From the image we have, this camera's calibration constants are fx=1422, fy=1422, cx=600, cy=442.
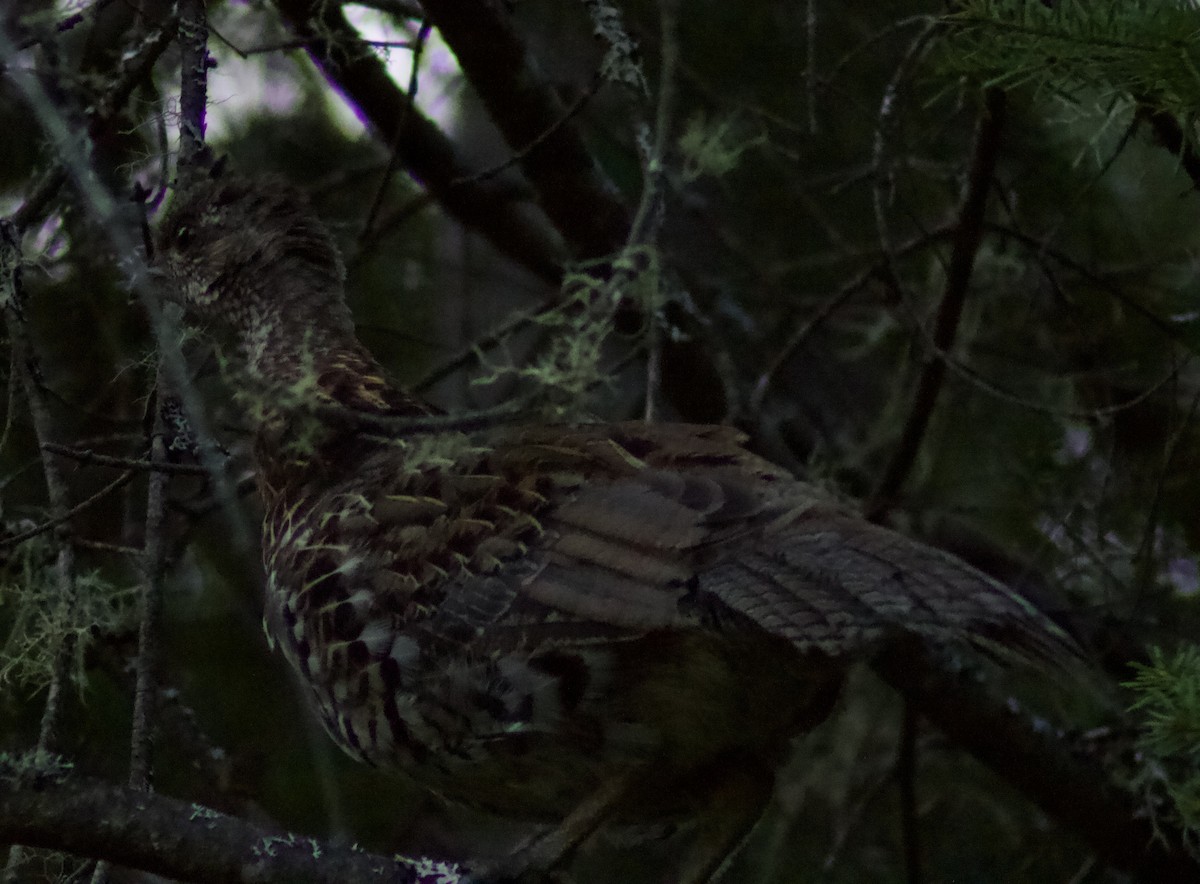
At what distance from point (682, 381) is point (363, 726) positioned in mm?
1518

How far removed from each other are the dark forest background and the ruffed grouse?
205mm

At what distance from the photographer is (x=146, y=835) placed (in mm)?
1911

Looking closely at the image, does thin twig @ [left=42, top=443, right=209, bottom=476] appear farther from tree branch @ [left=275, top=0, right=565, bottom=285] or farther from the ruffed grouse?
tree branch @ [left=275, top=0, right=565, bottom=285]

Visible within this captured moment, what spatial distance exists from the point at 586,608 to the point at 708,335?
147cm

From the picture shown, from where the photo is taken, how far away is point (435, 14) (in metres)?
3.19

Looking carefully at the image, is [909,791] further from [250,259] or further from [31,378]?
[31,378]

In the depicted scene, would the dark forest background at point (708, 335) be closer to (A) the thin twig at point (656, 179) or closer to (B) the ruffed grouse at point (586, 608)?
(A) the thin twig at point (656, 179)

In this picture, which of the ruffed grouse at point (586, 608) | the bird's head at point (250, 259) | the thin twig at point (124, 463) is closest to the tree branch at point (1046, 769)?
the ruffed grouse at point (586, 608)

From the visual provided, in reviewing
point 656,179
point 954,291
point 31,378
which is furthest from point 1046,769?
point 31,378

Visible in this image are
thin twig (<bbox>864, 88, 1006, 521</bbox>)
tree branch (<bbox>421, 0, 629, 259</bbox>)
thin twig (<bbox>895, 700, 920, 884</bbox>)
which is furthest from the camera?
thin twig (<bbox>895, 700, 920, 884</bbox>)

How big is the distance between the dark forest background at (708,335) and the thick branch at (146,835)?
0.22 m

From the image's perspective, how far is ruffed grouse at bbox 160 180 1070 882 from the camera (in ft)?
7.41

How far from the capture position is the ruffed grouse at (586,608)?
226 centimetres

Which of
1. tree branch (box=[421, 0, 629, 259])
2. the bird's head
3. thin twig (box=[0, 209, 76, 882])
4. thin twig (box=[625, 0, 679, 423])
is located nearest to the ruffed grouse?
thin twig (box=[625, 0, 679, 423])
